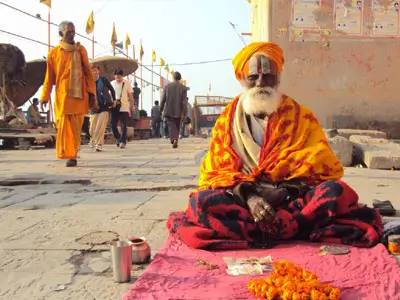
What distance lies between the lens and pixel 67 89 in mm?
6535

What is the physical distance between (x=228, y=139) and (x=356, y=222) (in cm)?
92

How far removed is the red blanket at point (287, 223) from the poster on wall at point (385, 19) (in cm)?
664

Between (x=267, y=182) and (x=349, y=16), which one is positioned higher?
(x=349, y=16)

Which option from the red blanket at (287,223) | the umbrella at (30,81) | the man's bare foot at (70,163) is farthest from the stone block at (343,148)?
the umbrella at (30,81)

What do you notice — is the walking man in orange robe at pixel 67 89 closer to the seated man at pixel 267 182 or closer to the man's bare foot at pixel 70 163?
the man's bare foot at pixel 70 163

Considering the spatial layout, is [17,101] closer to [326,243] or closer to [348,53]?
[348,53]

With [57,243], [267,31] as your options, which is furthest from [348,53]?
[57,243]

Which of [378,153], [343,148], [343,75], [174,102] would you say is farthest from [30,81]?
[378,153]

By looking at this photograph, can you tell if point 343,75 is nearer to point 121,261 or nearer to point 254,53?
point 254,53

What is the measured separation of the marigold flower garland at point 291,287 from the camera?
172 centimetres

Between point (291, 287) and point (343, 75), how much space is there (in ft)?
24.2

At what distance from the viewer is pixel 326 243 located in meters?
2.57

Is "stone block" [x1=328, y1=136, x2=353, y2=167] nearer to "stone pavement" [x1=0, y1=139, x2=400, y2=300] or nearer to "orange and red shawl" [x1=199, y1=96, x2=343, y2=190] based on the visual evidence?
"stone pavement" [x1=0, y1=139, x2=400, y2=300]

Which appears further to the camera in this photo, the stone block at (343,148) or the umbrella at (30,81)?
the umbrella at (30,81)
